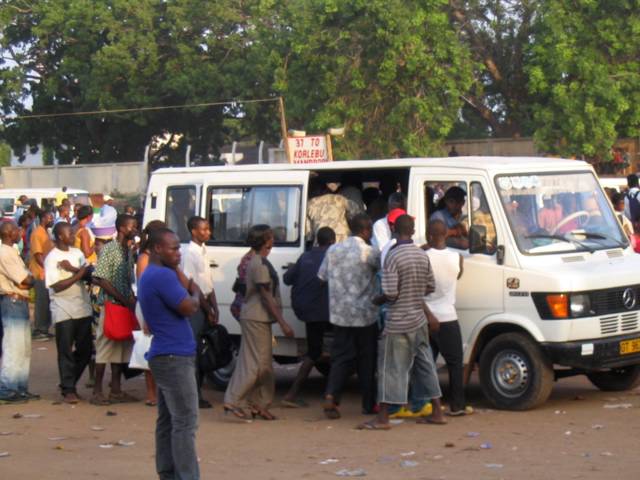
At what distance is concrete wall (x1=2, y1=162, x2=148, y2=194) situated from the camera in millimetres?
42250

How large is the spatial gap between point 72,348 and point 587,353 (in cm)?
495

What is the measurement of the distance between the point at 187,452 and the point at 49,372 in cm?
→ 732

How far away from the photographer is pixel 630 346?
1005cm

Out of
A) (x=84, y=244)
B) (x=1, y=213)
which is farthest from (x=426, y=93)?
(x=84, y=244)

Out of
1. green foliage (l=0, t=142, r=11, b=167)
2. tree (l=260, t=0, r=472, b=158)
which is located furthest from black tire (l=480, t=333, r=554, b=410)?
green foliage (l=0, t=142, r=11, b=167)

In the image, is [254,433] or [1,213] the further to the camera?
[1,213]

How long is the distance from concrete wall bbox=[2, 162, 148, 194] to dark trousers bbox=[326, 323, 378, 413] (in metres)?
31.3

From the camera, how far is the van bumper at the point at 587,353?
9695mm

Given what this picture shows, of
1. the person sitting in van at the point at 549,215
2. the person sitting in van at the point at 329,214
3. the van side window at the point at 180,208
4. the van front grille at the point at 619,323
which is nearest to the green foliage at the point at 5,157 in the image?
the van side window at the point at 180,208

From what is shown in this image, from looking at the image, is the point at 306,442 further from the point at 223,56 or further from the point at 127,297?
the point at 223,56

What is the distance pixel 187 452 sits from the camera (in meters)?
6.98

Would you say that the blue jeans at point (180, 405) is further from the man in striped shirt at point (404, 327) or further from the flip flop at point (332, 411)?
the flip flop at point (332, 411)

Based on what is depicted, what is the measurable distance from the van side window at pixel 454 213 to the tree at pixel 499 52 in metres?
26.7

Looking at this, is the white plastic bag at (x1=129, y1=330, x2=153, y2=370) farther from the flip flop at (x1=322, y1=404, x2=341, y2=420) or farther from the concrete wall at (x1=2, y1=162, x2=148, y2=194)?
the concrete wall at (x1=2, y1=162, x2=148, y2=194)
